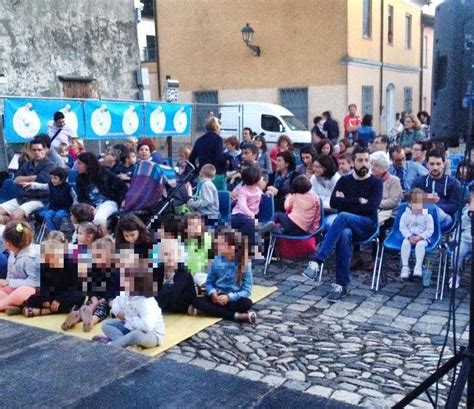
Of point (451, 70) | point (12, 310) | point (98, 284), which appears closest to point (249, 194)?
point (98, 284)

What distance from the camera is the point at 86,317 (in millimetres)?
5391

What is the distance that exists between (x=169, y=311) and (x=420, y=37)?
2771 centimetres

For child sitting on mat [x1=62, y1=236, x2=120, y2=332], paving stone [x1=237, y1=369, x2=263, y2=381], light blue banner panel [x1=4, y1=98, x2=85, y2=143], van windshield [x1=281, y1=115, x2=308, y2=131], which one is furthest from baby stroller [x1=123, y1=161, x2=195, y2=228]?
van windshield [x1=281, y1=115, x2=308, y2=131]

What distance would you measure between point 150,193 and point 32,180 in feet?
7.08

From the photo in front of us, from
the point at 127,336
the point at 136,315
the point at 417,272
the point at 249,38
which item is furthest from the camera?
the point at 249,38

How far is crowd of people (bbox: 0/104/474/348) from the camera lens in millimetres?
5492

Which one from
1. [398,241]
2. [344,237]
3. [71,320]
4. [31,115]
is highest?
[31,115]

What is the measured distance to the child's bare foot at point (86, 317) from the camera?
5.34 metres

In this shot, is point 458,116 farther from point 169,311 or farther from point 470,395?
point 169,311

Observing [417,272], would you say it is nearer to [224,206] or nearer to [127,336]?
[224,206]

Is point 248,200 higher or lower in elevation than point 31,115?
lower

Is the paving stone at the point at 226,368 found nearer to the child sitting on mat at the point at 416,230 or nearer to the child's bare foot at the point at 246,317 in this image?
the child's bare foot at the point at 246,317

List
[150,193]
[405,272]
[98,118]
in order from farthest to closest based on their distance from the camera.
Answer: [98,118] < [150,193] < [405,272]

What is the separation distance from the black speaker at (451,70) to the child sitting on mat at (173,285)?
2.80 m
